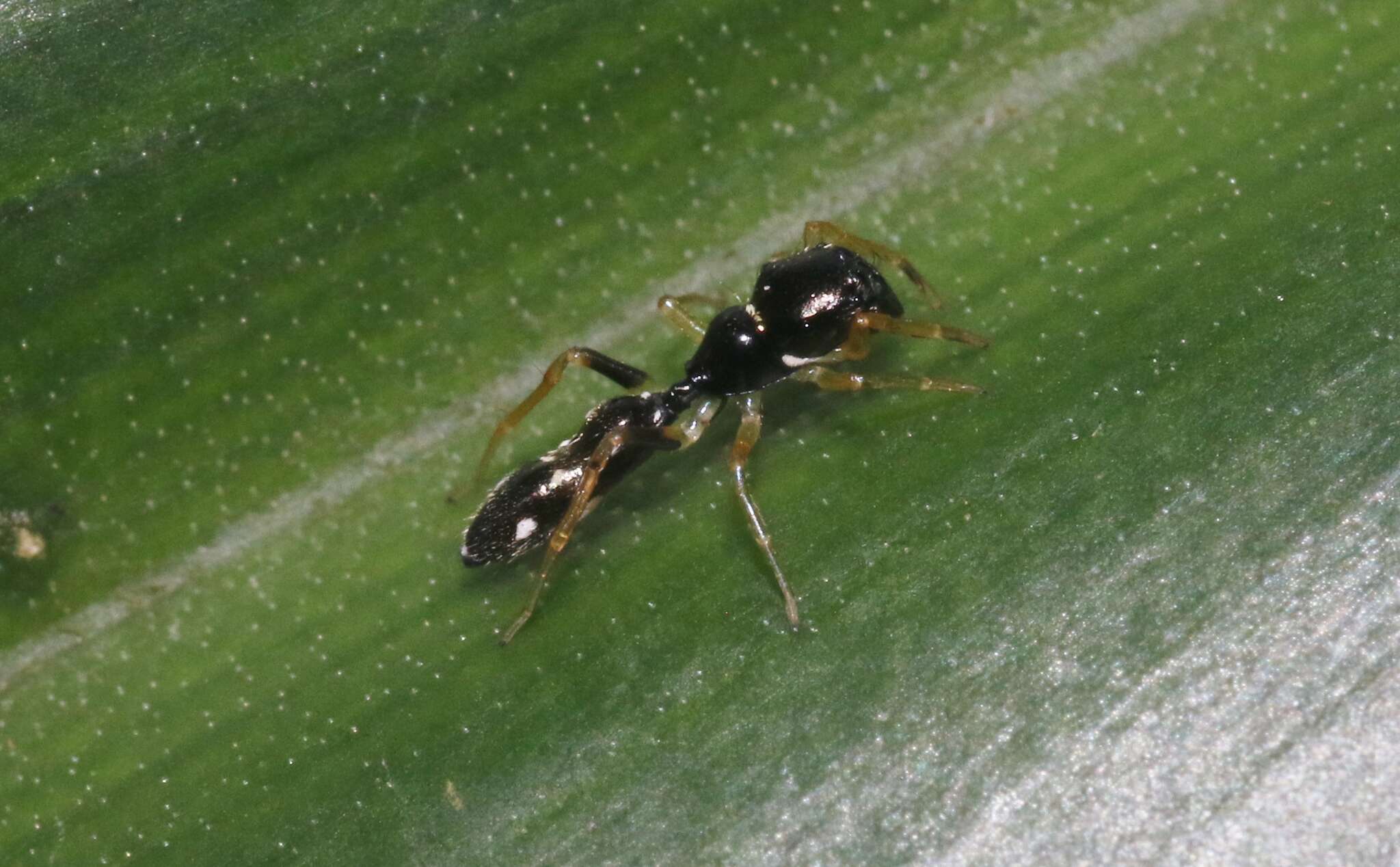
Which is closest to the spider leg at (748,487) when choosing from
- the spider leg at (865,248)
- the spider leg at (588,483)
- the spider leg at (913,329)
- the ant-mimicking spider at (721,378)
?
the ant-mimicking spider at (721,378)

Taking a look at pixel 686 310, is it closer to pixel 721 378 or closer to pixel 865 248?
pixel 721 378

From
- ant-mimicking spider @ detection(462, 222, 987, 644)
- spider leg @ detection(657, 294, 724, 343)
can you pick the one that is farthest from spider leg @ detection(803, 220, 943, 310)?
spider leg @ detection(657, 294, 724, 343)

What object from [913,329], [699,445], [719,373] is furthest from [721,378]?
[913,329]

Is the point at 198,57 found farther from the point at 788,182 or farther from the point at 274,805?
the point at 274,805

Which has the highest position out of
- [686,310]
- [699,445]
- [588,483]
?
[686,310]

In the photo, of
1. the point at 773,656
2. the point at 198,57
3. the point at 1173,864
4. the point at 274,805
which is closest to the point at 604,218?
the point at 198,57

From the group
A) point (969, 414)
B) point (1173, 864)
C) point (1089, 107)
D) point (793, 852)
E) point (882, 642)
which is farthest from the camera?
point (1089, 107)
